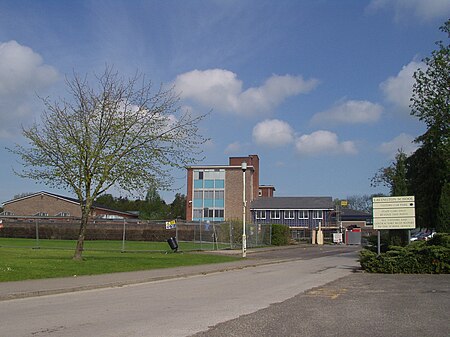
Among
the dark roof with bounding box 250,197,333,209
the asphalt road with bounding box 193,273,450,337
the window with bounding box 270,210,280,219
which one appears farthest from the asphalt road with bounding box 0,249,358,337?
the window with bounding box 270,210,280,219

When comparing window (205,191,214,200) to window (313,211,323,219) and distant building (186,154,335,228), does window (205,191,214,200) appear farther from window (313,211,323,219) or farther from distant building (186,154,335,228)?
window (313,211,323,219)

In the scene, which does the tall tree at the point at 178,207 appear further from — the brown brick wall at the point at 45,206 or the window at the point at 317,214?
the window at the point at 317,214

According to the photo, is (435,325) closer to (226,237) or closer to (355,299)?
(355,299)

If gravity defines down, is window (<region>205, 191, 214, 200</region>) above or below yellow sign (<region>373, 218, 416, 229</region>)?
above

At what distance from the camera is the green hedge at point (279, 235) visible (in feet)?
174

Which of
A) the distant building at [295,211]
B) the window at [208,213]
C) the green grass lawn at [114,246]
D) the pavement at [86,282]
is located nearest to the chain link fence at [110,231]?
A: the green grass lawn at [114,246]

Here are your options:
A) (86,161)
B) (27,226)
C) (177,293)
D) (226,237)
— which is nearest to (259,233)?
(226,237)

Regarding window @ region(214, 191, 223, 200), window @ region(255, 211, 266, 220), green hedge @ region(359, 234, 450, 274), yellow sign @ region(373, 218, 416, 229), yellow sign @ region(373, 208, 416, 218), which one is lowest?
green hedge @ region(359, 234, 450, 274)

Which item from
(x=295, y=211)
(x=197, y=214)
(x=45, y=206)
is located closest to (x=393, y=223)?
(x=295, y=211)

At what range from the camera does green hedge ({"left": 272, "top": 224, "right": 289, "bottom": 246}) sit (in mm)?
53031

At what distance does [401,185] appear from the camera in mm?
25328

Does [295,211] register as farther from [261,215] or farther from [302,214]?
[261,215]

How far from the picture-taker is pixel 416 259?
2172cm

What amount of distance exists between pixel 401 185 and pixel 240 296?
14160mm
